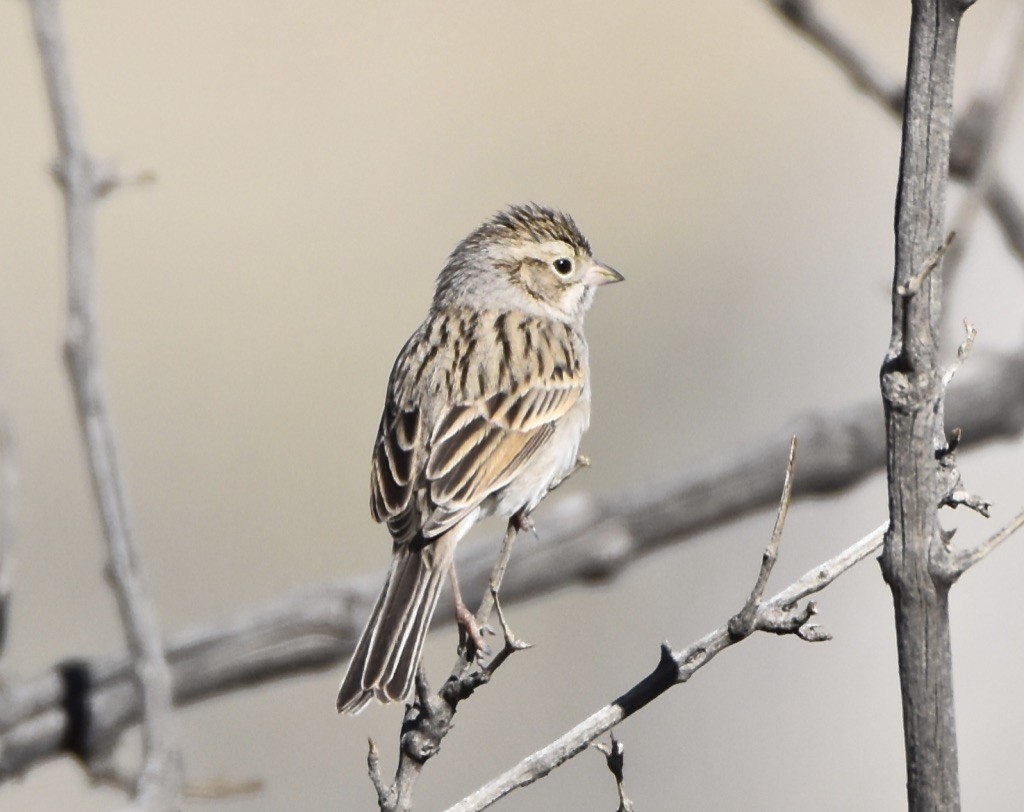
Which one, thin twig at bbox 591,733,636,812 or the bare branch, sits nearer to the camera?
the bare branch

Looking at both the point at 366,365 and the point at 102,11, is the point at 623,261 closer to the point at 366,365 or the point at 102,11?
the point at 366,365

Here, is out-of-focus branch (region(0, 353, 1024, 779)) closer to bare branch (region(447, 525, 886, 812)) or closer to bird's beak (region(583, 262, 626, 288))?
bird's beak (region(583, 262, 626, 288))

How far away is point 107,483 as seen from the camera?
260 cm

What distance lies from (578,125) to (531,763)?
13.1m

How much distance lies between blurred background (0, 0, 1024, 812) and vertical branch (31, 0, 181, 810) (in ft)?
3.82

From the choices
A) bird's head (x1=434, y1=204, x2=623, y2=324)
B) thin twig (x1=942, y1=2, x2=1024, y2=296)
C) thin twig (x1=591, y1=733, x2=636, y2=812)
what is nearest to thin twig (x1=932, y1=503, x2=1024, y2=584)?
thin twig (x1=591, y1=733, x2=636, y2=812)

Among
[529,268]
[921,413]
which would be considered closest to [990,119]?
[529,268]

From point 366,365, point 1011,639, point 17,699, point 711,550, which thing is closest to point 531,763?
point 17,699

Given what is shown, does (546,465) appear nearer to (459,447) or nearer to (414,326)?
(459,447)

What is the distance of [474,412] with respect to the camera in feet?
14.8

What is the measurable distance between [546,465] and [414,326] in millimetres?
6607

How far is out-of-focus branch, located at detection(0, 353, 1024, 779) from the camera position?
13.0 ft

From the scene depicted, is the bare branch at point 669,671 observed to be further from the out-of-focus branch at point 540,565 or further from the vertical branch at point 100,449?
the out-of-focus branch at point 540,565

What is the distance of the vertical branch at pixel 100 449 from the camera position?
262cm
